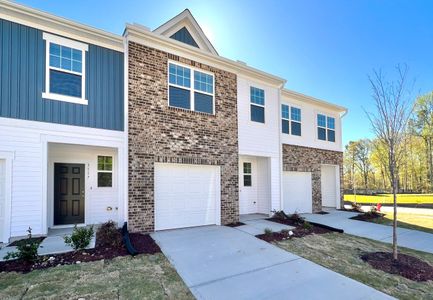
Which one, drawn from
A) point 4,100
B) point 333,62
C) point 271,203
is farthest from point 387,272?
point 333,62

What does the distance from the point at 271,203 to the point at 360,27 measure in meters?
9.55

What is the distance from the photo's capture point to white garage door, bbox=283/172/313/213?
12.3 m

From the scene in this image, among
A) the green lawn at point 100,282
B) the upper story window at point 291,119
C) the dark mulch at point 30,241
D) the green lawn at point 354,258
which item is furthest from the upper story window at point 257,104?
the dark mulch at point 30,241

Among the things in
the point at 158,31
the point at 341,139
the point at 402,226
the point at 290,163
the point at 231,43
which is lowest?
the point at 402,226

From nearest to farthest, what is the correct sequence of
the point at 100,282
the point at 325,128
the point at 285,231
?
the point at 100,282
the point at 285,231
the point at 325,128

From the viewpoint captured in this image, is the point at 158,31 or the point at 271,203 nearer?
the point at 158,31

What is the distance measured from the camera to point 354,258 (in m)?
5.93

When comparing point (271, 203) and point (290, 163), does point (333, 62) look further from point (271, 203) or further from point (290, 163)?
point (271, 203)

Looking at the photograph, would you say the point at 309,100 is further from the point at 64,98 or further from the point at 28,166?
the point at 28,166

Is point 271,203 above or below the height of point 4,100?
below

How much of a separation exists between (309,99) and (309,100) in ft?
0.28

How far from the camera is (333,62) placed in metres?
14.0

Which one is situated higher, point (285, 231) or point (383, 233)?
point (285, 231)

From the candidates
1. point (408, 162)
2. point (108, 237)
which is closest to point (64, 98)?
point (108, 237)
